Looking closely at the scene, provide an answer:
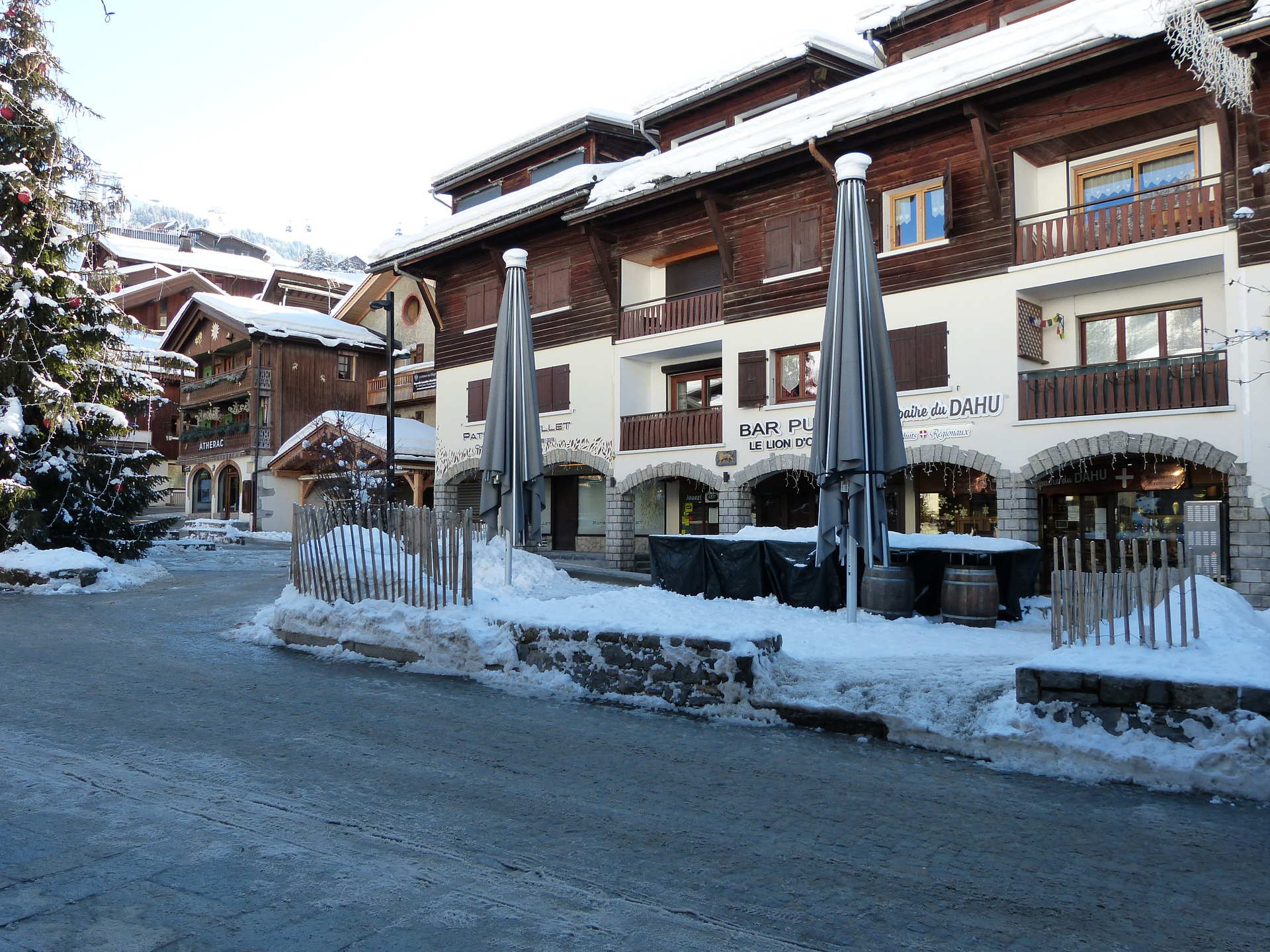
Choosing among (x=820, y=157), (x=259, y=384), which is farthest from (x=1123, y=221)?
(x=259, y=384)

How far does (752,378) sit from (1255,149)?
965 centimetres

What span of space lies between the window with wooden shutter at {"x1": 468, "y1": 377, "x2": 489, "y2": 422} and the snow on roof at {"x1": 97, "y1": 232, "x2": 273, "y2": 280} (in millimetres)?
33123

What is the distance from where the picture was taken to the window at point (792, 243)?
2003 centimetres

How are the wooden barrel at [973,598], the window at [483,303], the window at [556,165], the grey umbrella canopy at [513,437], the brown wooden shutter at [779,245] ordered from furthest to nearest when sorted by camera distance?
the window at [483,303] < the window at [556,165] < the brown wooden shutter at [779,245] < the grey umbrella canopy at [513,437] < the wooden barrel at [973,598]

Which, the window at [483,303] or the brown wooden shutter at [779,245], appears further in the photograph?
the window at [483,303]

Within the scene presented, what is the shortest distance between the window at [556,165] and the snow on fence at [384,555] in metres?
17.5

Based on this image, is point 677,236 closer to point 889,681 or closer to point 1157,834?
point 889,681

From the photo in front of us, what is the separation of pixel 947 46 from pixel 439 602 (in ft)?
48.8

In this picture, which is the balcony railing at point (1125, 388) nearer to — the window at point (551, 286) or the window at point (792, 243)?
the window at point (792, 243)

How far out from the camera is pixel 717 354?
2288cm

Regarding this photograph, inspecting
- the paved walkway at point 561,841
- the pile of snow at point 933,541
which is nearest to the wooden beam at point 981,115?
the pile of snow at point 933,541

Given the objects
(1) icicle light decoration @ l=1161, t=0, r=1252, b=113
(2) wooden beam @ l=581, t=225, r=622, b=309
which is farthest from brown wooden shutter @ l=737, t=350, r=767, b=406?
(1) icicle light decoration @ l=1161, t=0, r=1252, b=113

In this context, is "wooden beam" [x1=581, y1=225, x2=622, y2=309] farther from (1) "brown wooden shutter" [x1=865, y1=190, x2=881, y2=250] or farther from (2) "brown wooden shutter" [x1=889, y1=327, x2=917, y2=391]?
(2) "brown wooden shutter" [x1=889, y1=327, x2=917, y2=391]

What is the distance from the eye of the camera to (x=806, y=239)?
20.1 m
